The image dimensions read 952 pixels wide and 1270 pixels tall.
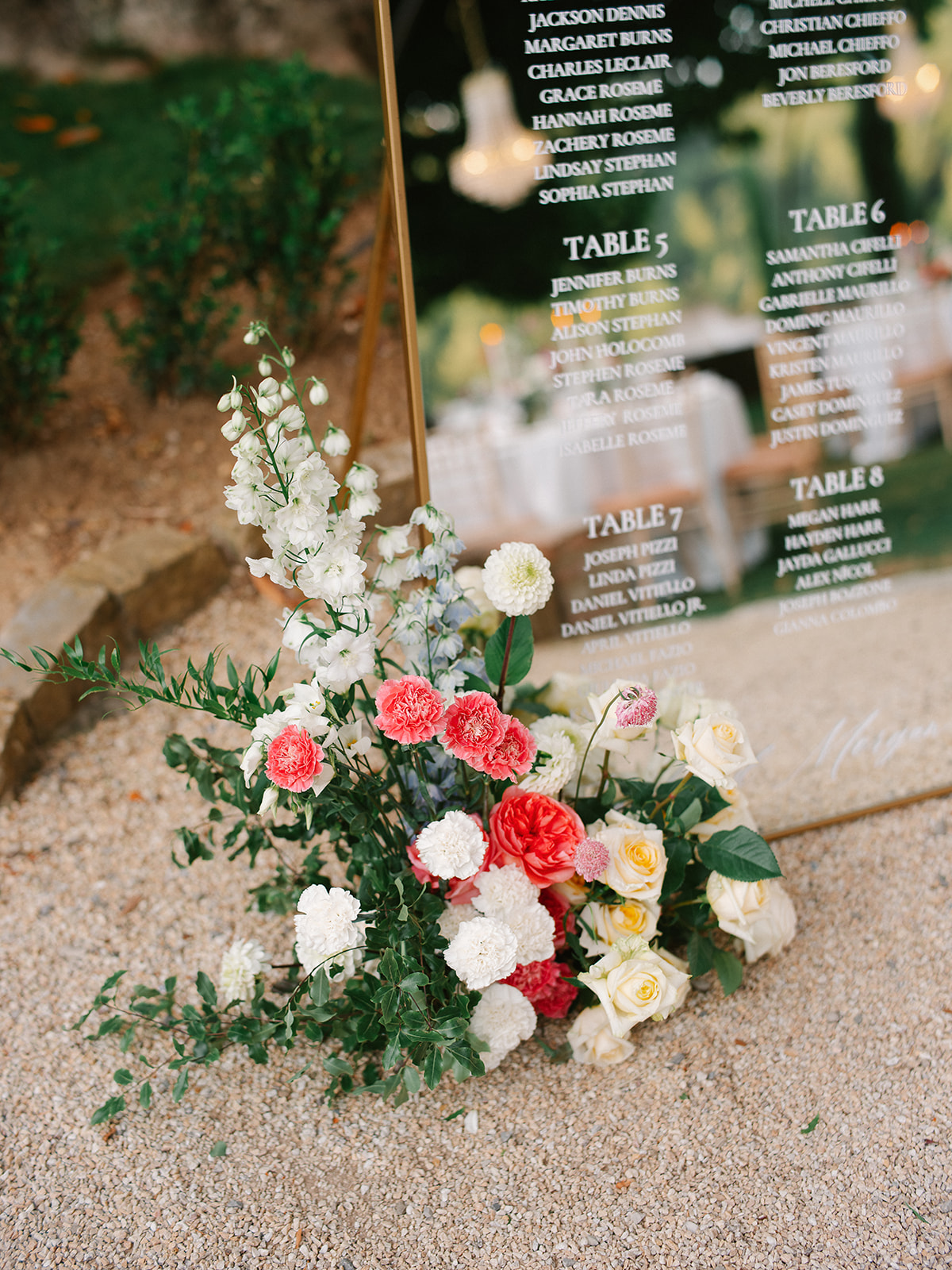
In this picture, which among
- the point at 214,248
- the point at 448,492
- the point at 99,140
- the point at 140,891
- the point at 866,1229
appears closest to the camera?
the point at 866,1229

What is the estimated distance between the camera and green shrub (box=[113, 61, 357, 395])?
9.85 feet

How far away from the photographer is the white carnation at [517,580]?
4.68 ft

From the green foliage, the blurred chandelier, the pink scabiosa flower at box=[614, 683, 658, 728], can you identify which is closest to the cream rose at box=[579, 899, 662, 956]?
the pink scabiosa flower at box=[614, 683, 658, 728]

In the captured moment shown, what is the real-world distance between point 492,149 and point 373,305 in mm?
511

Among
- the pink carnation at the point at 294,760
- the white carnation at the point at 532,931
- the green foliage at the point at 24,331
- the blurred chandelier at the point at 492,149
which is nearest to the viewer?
the pink carnation at the point at 294,760

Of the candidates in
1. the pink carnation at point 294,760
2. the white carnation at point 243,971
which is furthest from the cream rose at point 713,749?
the white carnation at point 243,971

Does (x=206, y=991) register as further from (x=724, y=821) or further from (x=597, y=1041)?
(x=724, y=821)

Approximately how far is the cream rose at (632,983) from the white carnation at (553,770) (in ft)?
0.97

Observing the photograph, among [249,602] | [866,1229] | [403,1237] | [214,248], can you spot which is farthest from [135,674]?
[866,1229]

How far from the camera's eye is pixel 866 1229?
1.41m

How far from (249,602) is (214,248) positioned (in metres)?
1.27

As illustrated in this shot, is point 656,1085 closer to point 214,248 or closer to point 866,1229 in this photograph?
point 866,1229

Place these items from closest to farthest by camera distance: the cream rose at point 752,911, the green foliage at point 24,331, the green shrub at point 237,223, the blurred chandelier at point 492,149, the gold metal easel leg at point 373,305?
the cream rose at point 752,911 → the blurred chandelier at point 492,149 → the gold metal easel leg at point 373,305 → the green foliage at point 24,331 → the green shrub at point 237,223

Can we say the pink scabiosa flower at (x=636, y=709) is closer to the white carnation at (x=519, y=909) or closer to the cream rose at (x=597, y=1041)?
the white carnation at (x=519, y=909)
